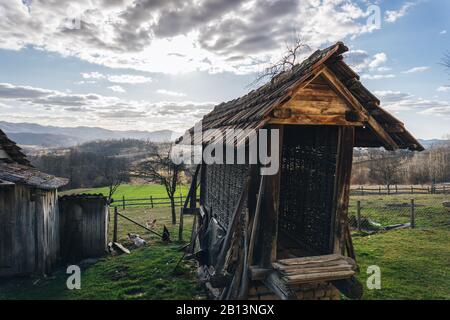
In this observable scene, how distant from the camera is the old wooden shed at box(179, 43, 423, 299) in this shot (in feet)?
17.7

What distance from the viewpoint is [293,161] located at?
26.5 feet

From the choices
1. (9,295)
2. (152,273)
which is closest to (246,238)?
(152,273)

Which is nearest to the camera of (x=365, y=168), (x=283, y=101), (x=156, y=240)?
(x=283, y=101)

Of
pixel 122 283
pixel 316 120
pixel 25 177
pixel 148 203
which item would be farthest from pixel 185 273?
pixel 148 203

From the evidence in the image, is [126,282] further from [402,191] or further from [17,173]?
[402,191]

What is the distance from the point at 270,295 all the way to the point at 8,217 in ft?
27.3

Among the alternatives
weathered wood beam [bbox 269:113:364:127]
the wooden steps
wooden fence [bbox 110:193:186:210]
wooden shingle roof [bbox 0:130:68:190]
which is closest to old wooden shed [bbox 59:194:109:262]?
wooden shingle roof [bbox 0:130:68:190]

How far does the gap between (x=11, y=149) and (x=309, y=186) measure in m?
11.2

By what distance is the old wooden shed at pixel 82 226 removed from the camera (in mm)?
12156

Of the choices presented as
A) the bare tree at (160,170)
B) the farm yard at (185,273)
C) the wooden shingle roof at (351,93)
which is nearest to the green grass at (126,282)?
the farm yard at (185,273)

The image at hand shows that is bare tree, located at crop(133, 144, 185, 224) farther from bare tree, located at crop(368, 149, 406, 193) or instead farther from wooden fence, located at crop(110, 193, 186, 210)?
bare tree, located at crop(368, 149, 406, 193)

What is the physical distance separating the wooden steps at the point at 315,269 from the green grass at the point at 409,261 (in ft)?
8.91

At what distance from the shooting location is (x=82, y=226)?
1247 cm

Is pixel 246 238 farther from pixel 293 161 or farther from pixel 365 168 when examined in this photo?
pixel 365 168
